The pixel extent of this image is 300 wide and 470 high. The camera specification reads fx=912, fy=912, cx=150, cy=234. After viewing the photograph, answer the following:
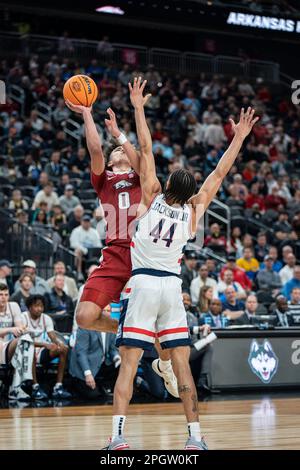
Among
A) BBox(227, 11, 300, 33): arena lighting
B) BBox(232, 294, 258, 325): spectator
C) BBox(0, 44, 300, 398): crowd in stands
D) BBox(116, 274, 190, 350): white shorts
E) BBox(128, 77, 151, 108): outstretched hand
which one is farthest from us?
BBox(227, 11, 300, 33): arena lighting

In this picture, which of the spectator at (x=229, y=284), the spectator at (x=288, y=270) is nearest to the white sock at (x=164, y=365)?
the spectator at (x=229, y=284)

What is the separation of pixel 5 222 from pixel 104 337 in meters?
4.35

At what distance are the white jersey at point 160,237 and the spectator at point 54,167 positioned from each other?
12.9 meters

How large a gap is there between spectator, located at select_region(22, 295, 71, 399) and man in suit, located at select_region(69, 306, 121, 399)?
164mm

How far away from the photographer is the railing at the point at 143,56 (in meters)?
27.8

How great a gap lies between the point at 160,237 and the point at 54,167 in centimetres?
1323

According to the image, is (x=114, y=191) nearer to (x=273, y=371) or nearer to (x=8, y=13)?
(x=273, y=371)

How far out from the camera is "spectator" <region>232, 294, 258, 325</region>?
14.1 m

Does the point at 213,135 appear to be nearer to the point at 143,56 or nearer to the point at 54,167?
the point at 54,167

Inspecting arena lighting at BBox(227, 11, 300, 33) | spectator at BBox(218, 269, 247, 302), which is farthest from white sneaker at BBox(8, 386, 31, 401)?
arena lighting at BBox(227, 11, 300, 33)

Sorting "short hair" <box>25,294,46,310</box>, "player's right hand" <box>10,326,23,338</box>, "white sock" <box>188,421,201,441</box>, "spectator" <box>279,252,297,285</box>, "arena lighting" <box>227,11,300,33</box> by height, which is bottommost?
"white sock" <box>188,421,201,441</box>

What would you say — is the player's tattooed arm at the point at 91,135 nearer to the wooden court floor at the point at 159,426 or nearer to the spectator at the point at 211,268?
the wooden court floor at the point at 159,426

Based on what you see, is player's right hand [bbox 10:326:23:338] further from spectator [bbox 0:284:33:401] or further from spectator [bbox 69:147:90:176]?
spectator [bbox 69:147:90:176]
